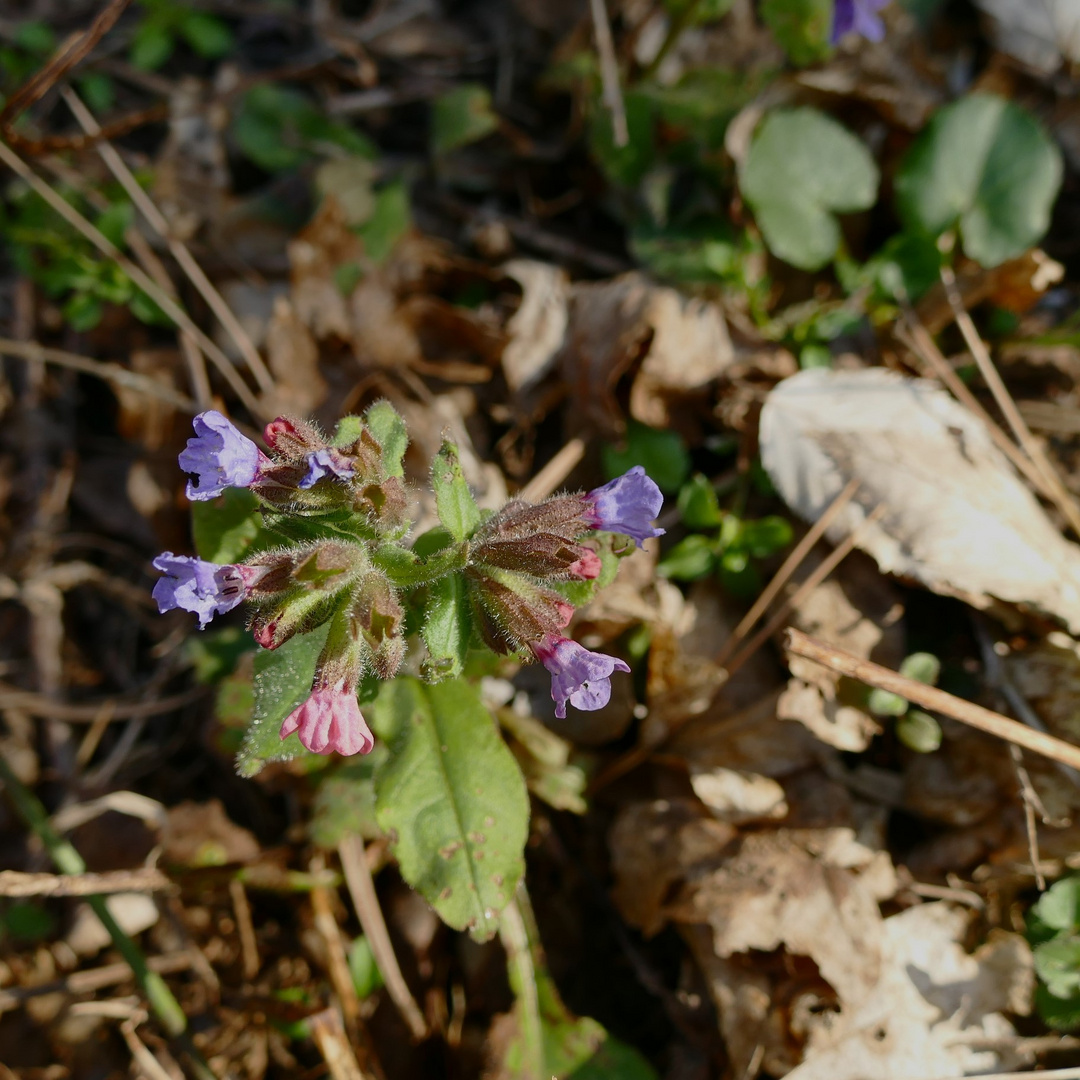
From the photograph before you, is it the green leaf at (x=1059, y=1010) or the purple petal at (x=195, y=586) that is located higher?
the purple petal at (x=195, y=586)

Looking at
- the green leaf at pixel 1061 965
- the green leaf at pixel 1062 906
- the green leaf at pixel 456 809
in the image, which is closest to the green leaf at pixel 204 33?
the green leaf at pixel 456 809

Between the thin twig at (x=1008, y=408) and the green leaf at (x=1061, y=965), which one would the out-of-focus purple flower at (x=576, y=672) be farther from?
the thin twig at (x=1008, y=408)

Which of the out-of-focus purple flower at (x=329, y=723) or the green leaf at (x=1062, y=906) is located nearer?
the out-of-focus purple flower at (x=329, y=723)

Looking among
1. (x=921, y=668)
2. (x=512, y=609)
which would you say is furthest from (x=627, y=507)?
(x=921, y=668)

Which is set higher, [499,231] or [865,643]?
[499,231]

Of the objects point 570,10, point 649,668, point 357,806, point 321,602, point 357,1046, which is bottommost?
point 357,1046

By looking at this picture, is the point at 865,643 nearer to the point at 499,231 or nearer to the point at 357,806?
the point at 357,806

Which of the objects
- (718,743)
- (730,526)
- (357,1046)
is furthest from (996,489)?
(357,1046)

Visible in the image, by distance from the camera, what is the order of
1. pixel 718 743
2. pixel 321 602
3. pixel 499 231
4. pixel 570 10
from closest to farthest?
pixel 321 602 → pixel 718 743 → pixel 499 231 → pixel 570 10
